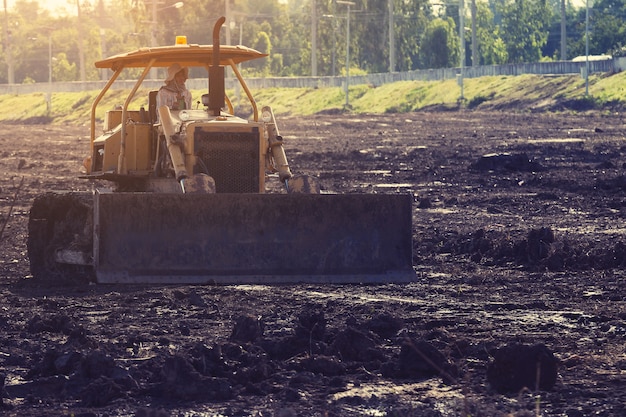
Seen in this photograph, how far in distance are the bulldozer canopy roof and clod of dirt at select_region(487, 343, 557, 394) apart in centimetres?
624

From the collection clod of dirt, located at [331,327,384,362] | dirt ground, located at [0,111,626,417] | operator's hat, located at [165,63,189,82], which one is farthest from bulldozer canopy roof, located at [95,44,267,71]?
clod of dirt, located at [331,327,384,362]

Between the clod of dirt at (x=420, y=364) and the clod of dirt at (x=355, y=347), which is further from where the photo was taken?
the clod of dirt at (x=355, y=347)

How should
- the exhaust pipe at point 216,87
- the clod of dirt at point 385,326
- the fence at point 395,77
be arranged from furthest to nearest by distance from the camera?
the fence at point 395,77 < the exhaust pipe at point 216,87 < the clod of dirt at point 385,326

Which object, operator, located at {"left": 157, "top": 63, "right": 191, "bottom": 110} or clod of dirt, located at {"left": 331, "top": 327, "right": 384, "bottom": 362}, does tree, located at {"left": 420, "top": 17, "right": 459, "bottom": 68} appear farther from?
clod of dirt, located at {"left": 331, "top": 327, "right": 384, "bottom": 362}

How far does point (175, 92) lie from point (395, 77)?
71215mm

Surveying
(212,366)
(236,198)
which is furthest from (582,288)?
(212,366)

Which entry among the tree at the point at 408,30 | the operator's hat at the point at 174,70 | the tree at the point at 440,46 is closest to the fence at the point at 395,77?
the tree at the point at 408,30

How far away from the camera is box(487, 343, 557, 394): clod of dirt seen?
7.39 meters

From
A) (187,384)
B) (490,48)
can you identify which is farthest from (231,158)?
(490,48)

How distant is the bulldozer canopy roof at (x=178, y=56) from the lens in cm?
1284

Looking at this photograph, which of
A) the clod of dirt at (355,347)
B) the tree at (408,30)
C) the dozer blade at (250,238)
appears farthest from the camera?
the tree at (408,30)

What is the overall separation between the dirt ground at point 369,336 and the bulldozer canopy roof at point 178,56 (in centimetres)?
239

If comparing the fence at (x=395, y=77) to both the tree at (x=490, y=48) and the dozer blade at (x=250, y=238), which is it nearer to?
the tree at (x=490, y=48)

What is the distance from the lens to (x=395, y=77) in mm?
83500
